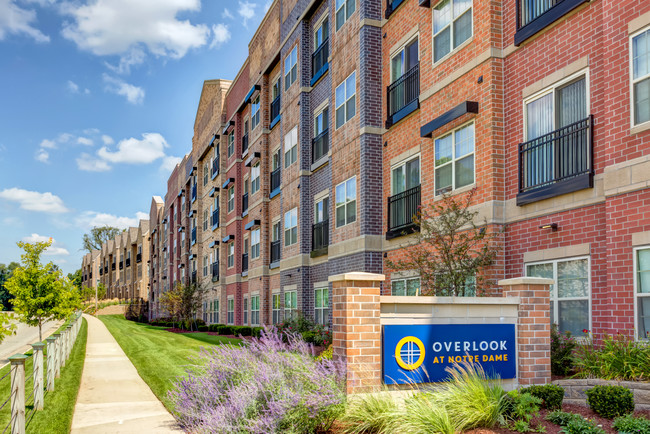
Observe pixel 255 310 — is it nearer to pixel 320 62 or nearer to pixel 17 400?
pixel 320 62

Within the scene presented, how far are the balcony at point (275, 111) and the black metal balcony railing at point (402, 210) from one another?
12913mm

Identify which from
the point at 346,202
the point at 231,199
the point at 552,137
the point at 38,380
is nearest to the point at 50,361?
the point at 38,380

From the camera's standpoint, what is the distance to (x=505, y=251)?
1417cm

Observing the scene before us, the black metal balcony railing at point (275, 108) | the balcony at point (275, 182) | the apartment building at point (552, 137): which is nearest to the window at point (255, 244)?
the balcony at point (275, 182)

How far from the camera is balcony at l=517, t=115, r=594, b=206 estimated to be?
12.0 metres

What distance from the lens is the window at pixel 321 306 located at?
24.0 metres

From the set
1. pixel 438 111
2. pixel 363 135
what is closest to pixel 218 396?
pixel 438 111

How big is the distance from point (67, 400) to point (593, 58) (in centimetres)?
1233

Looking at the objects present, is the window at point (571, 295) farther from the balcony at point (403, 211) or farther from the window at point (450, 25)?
the window at point (450, 25)

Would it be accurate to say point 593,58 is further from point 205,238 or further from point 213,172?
point 205,238

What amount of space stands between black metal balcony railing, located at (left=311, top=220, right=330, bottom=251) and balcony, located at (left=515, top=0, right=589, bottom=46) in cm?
1190

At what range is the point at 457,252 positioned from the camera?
560 inches

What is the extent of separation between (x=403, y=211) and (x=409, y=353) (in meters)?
9.68

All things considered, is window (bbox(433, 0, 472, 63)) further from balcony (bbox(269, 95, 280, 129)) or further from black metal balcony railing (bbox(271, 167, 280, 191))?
black metal balcony railing (bbox(271, 167, 280, 191))
